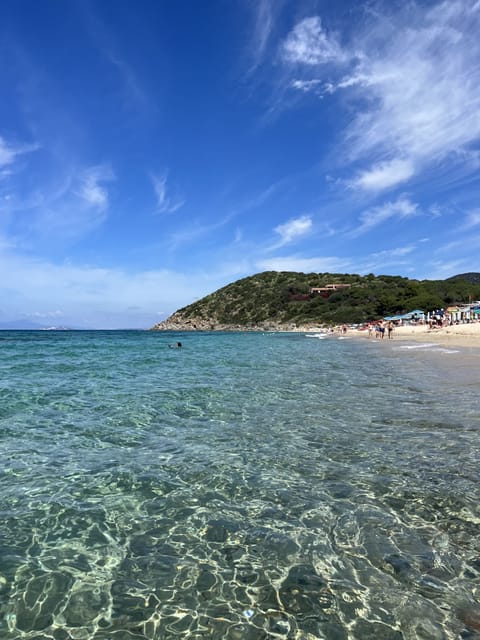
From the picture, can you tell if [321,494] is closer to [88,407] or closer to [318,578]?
[318,578]

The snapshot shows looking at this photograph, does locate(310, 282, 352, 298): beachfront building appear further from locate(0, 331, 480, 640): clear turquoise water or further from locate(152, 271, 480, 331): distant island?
locate(0, 331, 480, 640): clear turquoise water

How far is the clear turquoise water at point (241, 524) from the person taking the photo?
3486 mm

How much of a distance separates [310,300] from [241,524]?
13861 cm

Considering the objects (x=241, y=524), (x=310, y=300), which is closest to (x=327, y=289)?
(x=310, y=300)

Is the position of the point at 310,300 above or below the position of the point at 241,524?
above

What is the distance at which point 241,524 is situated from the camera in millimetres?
5016

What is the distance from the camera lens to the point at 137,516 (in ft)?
17.3

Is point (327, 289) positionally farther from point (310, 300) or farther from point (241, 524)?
point (241, 524)

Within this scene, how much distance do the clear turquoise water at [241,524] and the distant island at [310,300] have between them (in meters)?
101

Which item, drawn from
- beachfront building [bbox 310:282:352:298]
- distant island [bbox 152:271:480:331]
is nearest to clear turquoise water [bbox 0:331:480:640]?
distant island [bbox 152:271:480:331]

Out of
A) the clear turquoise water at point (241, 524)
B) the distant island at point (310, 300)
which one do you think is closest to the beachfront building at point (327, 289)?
the distant island at point (310, 300)

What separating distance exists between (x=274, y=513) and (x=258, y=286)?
16422 centimetres

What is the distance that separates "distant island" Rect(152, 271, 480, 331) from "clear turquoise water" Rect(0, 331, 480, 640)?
330ft

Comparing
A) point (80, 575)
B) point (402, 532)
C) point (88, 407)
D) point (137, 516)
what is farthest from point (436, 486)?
point (88, 407)
